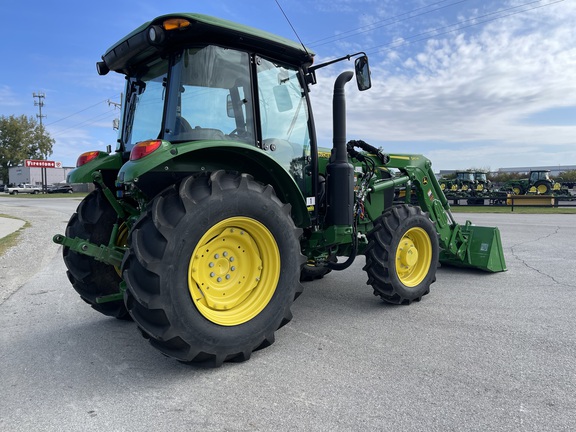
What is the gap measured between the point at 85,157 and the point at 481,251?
17.8ft

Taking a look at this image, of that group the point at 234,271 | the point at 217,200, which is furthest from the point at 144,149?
the point at 234,271

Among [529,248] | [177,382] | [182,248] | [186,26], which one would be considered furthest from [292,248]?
[529,248]

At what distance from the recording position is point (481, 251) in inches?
249

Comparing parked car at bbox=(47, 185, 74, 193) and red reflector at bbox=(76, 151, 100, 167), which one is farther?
parked car at bbox=(47, 185, 74, 193)

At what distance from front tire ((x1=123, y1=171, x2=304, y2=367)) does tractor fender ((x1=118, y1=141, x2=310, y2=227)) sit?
18 centimetres

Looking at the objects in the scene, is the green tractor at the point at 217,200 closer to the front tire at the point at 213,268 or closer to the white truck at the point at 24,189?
the front tire at the point at 213,268

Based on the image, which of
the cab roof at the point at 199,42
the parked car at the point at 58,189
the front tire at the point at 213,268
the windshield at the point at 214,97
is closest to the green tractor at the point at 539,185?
the cab roof at the point at 199,42

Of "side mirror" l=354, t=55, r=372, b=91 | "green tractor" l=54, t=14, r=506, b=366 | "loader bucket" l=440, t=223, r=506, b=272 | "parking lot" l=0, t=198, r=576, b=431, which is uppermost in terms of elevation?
"side mirror" l=354, t=55, r=372, b=91

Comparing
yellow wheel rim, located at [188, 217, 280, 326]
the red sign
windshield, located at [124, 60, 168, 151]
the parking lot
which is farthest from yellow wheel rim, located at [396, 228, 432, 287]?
the red sign

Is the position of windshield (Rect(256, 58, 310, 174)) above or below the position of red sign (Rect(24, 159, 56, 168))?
below

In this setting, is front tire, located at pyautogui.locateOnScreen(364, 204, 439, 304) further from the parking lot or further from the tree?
the tree

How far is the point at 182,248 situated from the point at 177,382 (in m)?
0.93

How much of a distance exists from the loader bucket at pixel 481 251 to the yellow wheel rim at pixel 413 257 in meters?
1.29

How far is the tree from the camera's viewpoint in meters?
61.2
